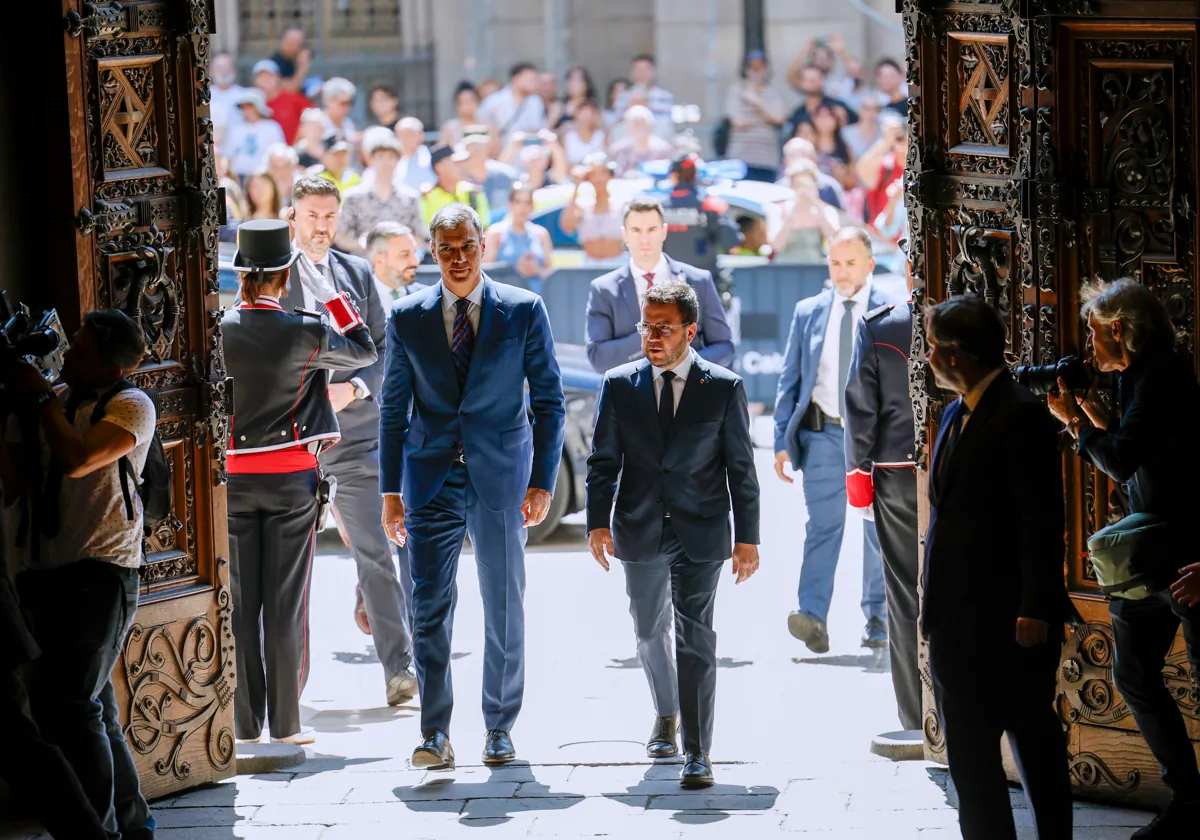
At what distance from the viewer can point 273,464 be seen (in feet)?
29.5

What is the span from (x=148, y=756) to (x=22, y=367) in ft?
6.17

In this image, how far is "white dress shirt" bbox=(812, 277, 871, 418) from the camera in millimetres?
10547

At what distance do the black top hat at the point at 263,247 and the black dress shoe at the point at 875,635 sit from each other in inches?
140

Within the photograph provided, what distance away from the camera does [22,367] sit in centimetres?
688

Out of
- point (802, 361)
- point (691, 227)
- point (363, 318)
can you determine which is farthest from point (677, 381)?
point (691, 227)

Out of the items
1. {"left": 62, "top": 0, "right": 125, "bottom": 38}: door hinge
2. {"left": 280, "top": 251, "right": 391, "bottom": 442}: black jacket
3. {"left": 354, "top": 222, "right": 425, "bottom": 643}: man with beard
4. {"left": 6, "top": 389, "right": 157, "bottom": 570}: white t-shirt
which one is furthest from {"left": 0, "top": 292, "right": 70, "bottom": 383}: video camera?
{"left": 354, "top": 222, "right": 425, "bottom": 643}: man with beard

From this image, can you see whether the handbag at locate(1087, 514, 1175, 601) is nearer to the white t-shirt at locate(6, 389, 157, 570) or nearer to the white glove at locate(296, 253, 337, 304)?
the white t-shirt at locate(6, 389, 157, 570)

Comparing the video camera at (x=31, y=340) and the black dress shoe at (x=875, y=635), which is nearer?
the video camera at (x=31, y=340)

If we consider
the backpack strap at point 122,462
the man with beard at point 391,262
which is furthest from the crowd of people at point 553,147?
the backpack strap at point 122,462

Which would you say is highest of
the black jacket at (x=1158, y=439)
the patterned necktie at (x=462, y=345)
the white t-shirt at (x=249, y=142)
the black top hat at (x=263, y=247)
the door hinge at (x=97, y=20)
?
the white t-shirt at (x=249, y=142)

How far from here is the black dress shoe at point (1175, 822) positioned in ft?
23.2

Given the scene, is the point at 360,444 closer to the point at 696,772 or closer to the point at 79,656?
the point at 696,772

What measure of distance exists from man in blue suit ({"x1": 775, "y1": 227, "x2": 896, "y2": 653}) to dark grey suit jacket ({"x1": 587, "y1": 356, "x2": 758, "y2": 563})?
2.32 m

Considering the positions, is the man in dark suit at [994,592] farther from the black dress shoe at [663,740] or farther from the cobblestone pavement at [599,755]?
the black dress shoe at [663,740]
